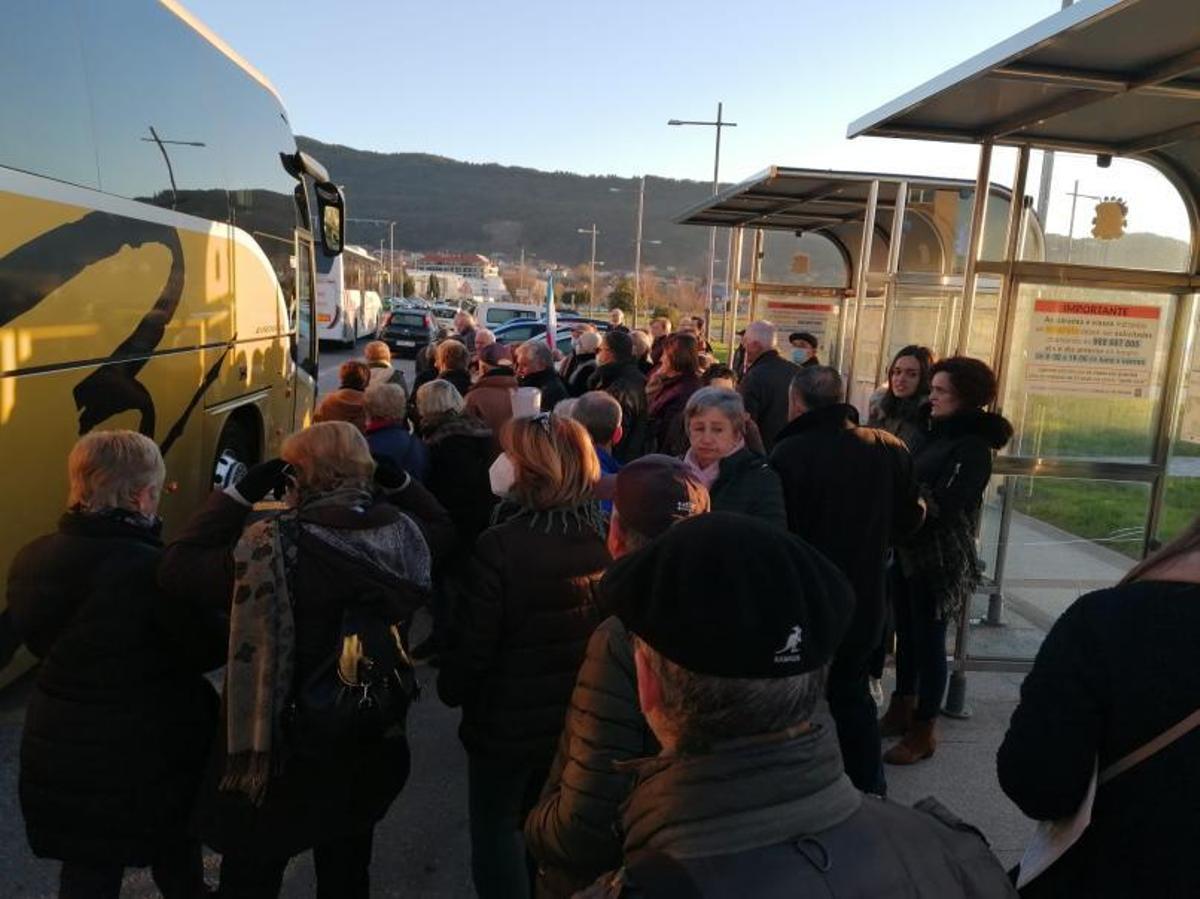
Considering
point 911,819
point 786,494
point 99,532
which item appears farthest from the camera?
point 786,494

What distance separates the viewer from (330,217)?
950cm

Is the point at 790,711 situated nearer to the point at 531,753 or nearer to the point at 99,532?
the point at 531,753

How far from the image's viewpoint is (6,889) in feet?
10.6

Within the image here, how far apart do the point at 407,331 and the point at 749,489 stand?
2987cm

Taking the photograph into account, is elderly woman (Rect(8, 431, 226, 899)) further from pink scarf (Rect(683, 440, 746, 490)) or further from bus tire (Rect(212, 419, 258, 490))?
bus tire (Rect(212, 419, 258, 490))

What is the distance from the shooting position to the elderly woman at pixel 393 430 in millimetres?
4695

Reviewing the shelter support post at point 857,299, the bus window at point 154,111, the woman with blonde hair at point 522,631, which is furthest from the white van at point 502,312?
the woman with blonde hair at point 522,631

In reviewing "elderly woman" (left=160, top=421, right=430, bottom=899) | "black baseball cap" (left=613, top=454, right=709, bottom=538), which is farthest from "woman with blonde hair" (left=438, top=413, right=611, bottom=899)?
"black baseball cap" (left=613, top=454, right=709, bottom=538)

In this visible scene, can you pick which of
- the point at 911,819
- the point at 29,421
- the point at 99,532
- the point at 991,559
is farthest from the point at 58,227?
the point at 991,559

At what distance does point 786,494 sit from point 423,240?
148798 millimetres

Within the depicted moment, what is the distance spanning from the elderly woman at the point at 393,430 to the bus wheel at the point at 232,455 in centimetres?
213

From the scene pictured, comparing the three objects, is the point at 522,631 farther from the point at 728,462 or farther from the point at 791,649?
the point at 791,649

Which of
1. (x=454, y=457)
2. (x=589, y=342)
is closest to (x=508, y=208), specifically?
(x=589, y=342)

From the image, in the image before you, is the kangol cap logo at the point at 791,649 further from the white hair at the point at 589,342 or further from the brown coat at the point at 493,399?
the white hair at the point at 589,342
